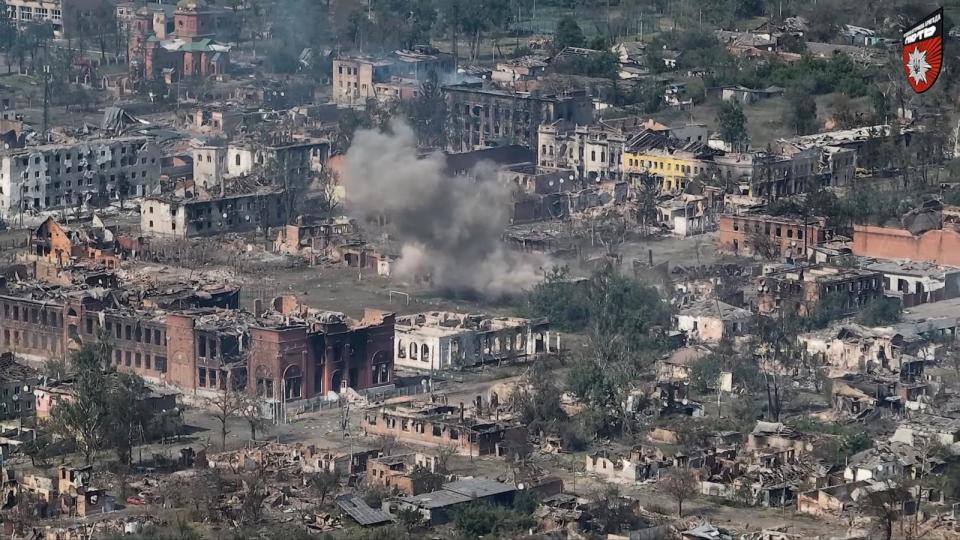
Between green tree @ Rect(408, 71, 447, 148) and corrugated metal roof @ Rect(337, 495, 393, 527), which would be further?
green tree @ Rect(408, 71, 447, 148)

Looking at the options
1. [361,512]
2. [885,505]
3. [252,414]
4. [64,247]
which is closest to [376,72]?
[64,247]

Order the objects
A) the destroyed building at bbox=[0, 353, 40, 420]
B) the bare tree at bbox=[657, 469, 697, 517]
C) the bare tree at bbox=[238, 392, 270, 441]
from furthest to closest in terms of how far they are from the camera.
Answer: the destroyed building at bbox=[0, 353, 40, 420] < the bare tree at bbox=[238, 392, 270, 441] < the bare tree at bbox=[657, 469, 697, 517]

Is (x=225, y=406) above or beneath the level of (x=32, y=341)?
above

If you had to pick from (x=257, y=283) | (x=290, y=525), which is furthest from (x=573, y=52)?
(x=290, y=525)

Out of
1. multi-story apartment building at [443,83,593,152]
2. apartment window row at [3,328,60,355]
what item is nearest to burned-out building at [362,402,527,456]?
apartment window row at [3,328,60,355]

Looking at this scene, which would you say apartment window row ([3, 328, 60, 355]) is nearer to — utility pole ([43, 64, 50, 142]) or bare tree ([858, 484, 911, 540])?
bare tree ([858, 484, 911, 540])

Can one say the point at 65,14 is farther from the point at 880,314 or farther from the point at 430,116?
the point at 880,314

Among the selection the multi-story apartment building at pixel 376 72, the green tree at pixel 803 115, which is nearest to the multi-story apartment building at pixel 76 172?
the multi-story apartment building at pixel 376 72
